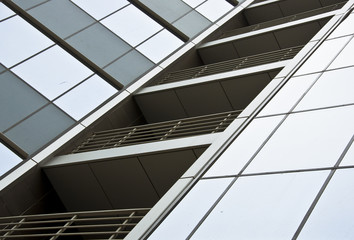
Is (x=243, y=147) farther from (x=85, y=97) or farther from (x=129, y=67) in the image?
(x=129, y=67)

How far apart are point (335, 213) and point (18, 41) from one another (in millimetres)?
11268

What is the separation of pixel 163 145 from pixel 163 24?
8.56 meters

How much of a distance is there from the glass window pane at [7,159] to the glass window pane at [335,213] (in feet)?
24.8

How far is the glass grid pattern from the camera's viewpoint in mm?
6703

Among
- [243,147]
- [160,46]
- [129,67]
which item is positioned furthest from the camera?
[160,46]

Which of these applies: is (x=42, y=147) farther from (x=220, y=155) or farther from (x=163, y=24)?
(x=163, y=24)

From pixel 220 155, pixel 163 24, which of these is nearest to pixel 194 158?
pixel 220 155

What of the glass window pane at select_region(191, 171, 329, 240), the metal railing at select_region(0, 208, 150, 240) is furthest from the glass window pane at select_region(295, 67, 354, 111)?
the metal railing at select_region(0, 208, 150, 240)

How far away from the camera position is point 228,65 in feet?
57.2

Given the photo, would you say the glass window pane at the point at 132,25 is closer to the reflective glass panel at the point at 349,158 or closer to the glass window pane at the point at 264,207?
the glass window pane at the point at 264,207

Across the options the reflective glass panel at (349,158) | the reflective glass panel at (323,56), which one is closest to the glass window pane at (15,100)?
the reflective glass panel at (323,56)

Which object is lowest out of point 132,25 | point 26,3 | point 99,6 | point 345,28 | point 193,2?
point 345,28

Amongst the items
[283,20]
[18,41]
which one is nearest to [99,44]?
[18,41]

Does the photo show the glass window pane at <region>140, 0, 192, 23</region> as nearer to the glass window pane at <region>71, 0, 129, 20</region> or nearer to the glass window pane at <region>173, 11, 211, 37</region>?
the glass window pane at <region>173, 11, 211, 37</region>
